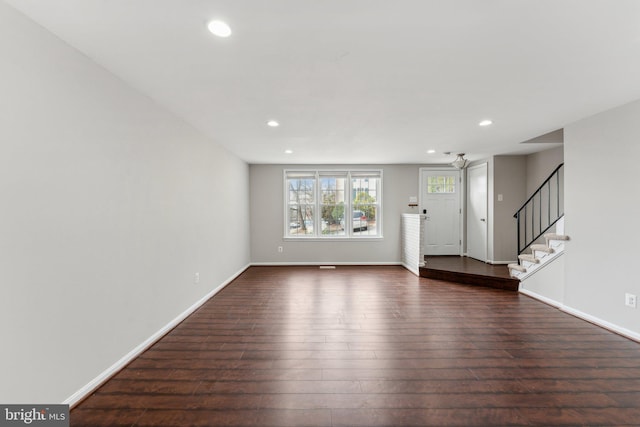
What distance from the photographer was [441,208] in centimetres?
646

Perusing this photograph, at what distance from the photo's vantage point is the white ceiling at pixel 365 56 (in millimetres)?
1494

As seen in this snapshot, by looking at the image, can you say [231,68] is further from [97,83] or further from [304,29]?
[97,83]

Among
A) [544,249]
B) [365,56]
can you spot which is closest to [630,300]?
[544,249]

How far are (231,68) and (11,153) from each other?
1.40 metres

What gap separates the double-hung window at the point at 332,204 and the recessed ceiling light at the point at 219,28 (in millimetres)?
4761

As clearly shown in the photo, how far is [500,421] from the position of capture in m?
1.64

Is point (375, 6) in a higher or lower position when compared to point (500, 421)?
higher

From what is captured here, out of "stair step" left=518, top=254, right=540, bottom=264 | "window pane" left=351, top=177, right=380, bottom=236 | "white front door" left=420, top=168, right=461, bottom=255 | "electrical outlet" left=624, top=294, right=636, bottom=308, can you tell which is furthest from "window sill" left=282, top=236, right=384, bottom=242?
"electrical outlet" left=624, top=294, right=636, bottom=308

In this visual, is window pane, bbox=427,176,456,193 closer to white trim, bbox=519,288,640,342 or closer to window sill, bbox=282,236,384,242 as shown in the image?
window sill, bbox=282,236,384,242

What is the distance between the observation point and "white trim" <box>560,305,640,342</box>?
8.93 ft

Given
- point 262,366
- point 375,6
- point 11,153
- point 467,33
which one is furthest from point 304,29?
point 262,366

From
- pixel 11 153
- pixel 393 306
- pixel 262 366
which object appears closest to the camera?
pixel 11 153

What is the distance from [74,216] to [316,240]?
16.1 ft

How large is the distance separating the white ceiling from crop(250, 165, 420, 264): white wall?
2.97 metres
